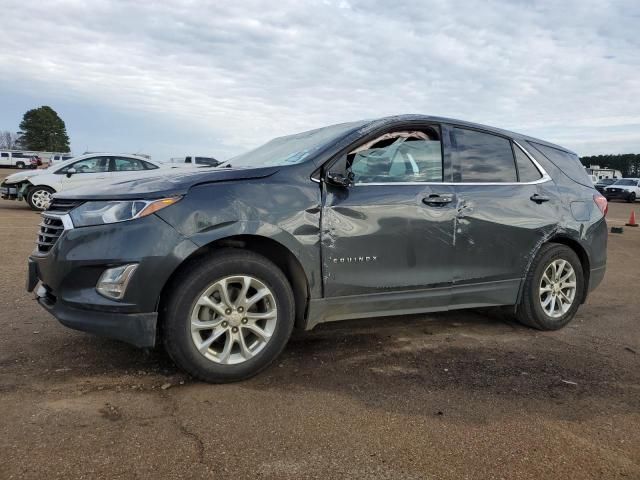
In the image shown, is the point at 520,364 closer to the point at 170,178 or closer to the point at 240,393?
the point at 240,393

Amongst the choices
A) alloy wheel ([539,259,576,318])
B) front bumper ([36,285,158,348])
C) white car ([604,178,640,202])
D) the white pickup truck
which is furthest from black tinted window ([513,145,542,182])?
the white pickup truck

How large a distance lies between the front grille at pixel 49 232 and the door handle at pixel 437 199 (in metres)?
2.53

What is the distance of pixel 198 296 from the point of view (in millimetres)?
3314

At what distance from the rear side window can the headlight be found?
348 centimetres

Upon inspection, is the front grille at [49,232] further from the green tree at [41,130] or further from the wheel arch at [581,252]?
the green tree at [41,130]

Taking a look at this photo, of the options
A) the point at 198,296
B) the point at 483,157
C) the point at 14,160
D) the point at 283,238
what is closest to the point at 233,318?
the point at 198,296

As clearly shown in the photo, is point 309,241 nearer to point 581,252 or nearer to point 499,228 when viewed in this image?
point 499,228

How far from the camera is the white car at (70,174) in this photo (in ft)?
44.1

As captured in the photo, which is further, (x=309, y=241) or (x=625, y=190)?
(x=625, y=190)

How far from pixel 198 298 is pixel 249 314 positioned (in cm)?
36

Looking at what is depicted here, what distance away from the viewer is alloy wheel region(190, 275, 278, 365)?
133 inches

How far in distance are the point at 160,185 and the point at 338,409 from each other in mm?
1755

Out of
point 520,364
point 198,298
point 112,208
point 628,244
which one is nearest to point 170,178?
point 112,208

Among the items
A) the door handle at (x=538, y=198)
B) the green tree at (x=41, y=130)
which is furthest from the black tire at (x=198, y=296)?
the green tree at (x=41, y=130)
